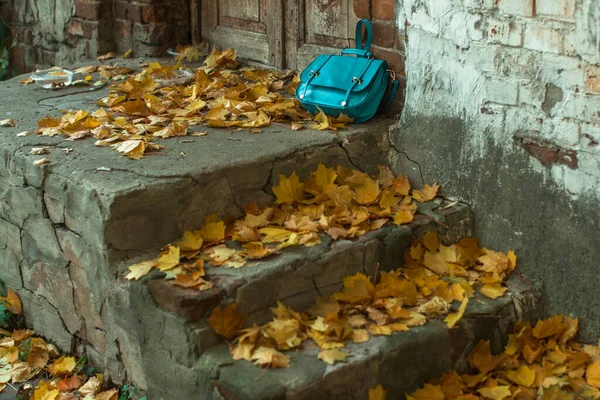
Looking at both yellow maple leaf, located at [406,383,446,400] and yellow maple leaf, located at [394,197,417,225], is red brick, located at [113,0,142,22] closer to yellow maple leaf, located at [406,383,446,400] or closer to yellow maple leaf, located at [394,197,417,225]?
yellow maple leaf, located at [394,197,417,225]

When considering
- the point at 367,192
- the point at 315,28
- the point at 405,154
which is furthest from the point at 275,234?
the point at 315,28

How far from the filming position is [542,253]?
2.95 meters

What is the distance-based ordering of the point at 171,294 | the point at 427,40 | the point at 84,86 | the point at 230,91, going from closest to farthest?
the point at 171,294 → the point at 427,40 → the point at 230,91 → the point at 84,86

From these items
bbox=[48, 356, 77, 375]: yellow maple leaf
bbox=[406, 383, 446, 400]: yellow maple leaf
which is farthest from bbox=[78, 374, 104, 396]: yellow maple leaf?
bbox=[406, 383, 446, 400]: yellow maple leaf

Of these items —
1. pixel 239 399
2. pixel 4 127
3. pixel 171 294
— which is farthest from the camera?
pixel 4 127

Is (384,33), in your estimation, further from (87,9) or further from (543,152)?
(87,9)

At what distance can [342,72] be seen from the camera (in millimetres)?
3465

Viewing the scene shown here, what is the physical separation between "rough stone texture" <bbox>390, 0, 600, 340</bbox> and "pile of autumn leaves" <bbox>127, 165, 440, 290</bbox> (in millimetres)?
213

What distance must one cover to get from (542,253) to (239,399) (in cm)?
121

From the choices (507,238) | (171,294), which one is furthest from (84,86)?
(507,238)

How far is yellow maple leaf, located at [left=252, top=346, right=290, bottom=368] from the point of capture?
8.05 ft

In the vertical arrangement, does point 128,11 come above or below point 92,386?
above

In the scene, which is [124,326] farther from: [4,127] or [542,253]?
[542,253]

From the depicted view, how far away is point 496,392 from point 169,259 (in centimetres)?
111
